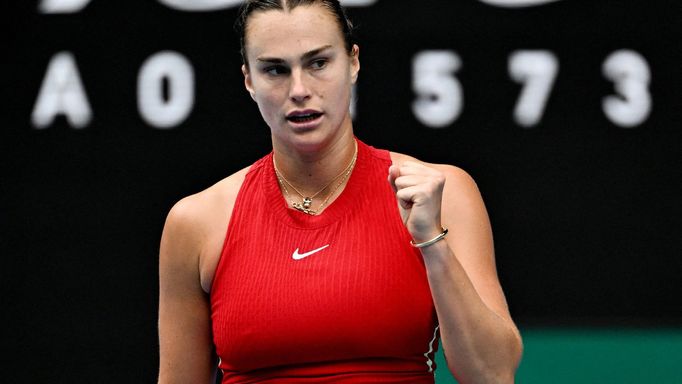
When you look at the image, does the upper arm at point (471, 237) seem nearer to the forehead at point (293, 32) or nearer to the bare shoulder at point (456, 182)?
the bare shoulder at point (456, 182)

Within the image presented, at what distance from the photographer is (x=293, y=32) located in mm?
2107

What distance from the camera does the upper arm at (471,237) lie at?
2051mm

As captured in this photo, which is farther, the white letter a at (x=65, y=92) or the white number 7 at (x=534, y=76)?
the white letter a at (x=65, y=92)

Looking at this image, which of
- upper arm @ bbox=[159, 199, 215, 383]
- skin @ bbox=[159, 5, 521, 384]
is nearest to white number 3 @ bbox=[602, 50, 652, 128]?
skin @ bbox=[159, 5, 521, 384]

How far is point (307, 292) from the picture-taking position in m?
2.07

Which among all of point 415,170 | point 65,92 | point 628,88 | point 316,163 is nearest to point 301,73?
point 316,163

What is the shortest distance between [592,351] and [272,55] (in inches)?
58.9

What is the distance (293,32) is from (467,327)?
0.61m

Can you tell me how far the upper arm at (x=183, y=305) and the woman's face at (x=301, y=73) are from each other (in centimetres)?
27

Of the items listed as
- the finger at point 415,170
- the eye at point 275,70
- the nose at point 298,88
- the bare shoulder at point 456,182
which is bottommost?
the bare shoulder at point 456,182

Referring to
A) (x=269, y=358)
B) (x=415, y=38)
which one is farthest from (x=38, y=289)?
(x=269, y=358)

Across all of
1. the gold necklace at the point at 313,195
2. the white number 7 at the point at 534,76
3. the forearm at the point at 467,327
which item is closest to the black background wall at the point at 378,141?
the white number 7 at the point at 534,76

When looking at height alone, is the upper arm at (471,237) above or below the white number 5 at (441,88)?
below

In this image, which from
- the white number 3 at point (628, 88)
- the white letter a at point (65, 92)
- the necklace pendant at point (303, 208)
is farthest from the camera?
the white letter a at point (65, 92)
